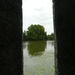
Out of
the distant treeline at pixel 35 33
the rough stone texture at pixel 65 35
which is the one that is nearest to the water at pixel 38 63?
the rough stone texture at pixel 65 35

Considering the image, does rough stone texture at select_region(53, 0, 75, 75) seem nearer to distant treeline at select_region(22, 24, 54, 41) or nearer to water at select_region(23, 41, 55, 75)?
water at select_region(23, 41, 55, 75)

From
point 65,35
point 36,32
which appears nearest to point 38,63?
point 65,35

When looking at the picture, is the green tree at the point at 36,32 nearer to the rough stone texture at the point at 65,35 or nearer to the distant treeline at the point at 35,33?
the distant treeline at the point at 35,33

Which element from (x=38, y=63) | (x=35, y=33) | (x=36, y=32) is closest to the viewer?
(x=38, y=63)
